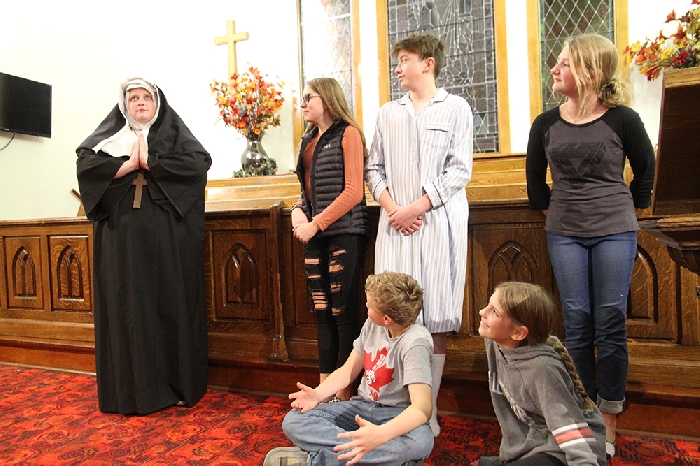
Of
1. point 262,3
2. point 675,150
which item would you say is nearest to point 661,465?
point 675,150

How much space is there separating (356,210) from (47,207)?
4.50 m

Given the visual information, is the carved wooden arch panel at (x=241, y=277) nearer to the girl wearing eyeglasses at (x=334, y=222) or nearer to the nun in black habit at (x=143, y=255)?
the nun in black habit at (x=143, y=255)

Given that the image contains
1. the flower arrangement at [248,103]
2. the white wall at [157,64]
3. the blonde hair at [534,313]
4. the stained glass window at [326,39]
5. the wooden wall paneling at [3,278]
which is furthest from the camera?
the stained glass window at [326,39]

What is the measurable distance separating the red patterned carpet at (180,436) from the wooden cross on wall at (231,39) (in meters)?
4.74

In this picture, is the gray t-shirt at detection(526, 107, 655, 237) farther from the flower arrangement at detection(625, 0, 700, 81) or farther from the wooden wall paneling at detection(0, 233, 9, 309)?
the wooden wall paneling at detection(0, 233, 9, 309)

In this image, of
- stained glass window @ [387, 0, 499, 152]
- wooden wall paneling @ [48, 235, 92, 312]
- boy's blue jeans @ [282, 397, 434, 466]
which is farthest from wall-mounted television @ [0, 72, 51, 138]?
boy's blue jeans @ [282, 397, 434, 466]

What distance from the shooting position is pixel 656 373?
2.75 metres

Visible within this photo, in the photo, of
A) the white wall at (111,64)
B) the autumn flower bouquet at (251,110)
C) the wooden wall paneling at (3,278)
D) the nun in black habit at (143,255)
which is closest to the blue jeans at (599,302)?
the nun in black habit at (143,255)

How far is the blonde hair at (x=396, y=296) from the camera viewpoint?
2.20 metres

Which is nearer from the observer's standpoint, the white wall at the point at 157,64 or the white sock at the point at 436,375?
the white sock at the point at 436,375

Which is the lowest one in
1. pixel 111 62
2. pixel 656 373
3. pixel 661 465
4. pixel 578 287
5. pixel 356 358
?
pixel 661 465

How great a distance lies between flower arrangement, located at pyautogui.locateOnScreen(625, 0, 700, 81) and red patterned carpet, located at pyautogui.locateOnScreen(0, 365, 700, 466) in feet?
12.0

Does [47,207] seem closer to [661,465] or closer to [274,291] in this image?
[274,291]

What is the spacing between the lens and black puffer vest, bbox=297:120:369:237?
2.81 m
